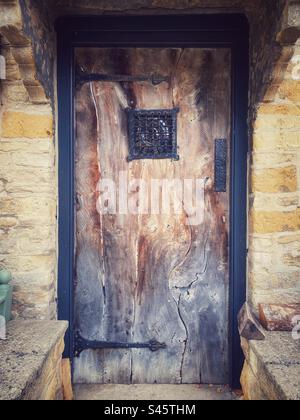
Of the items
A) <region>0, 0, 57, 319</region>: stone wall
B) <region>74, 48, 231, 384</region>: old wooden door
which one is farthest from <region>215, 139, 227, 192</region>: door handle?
<region>0, 0, 57, 319</region>: stone wall

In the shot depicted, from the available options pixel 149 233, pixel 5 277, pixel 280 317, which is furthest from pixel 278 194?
pixel 5 277

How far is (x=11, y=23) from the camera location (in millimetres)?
1686

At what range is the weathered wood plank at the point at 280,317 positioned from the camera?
1.97 m

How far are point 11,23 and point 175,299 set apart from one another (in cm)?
190

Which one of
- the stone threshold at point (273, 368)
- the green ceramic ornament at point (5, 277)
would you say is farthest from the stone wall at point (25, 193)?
the stone threshold at point (273, 368)

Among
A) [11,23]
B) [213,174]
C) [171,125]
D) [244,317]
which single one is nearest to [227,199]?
[213,174]

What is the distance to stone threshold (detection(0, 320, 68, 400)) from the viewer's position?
1.51 meters

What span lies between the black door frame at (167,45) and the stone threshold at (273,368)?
1.06 feet

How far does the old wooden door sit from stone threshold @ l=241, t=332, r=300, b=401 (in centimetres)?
40

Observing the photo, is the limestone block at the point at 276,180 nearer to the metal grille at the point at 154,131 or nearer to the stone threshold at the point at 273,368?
the metal grille at the point at 154,131

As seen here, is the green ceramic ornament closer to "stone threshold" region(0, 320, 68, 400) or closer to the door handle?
"stone threshold" region(0, 320, 68, 400)

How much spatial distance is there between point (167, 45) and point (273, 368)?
204cm

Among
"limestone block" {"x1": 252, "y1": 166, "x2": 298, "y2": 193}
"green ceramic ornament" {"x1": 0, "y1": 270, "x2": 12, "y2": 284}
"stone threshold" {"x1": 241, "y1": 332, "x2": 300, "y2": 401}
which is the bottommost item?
"stone threshold" {"x1": 241, "y1": 332, "x2": 300, "y2": 401}

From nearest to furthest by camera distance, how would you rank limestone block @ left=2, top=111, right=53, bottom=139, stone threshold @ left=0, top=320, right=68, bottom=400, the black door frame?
stone threshold @ left=0, top=320, right=68, bottom=400 → limestone block @ left=2, top=111, right=53, bottom=139 → the black door frame
